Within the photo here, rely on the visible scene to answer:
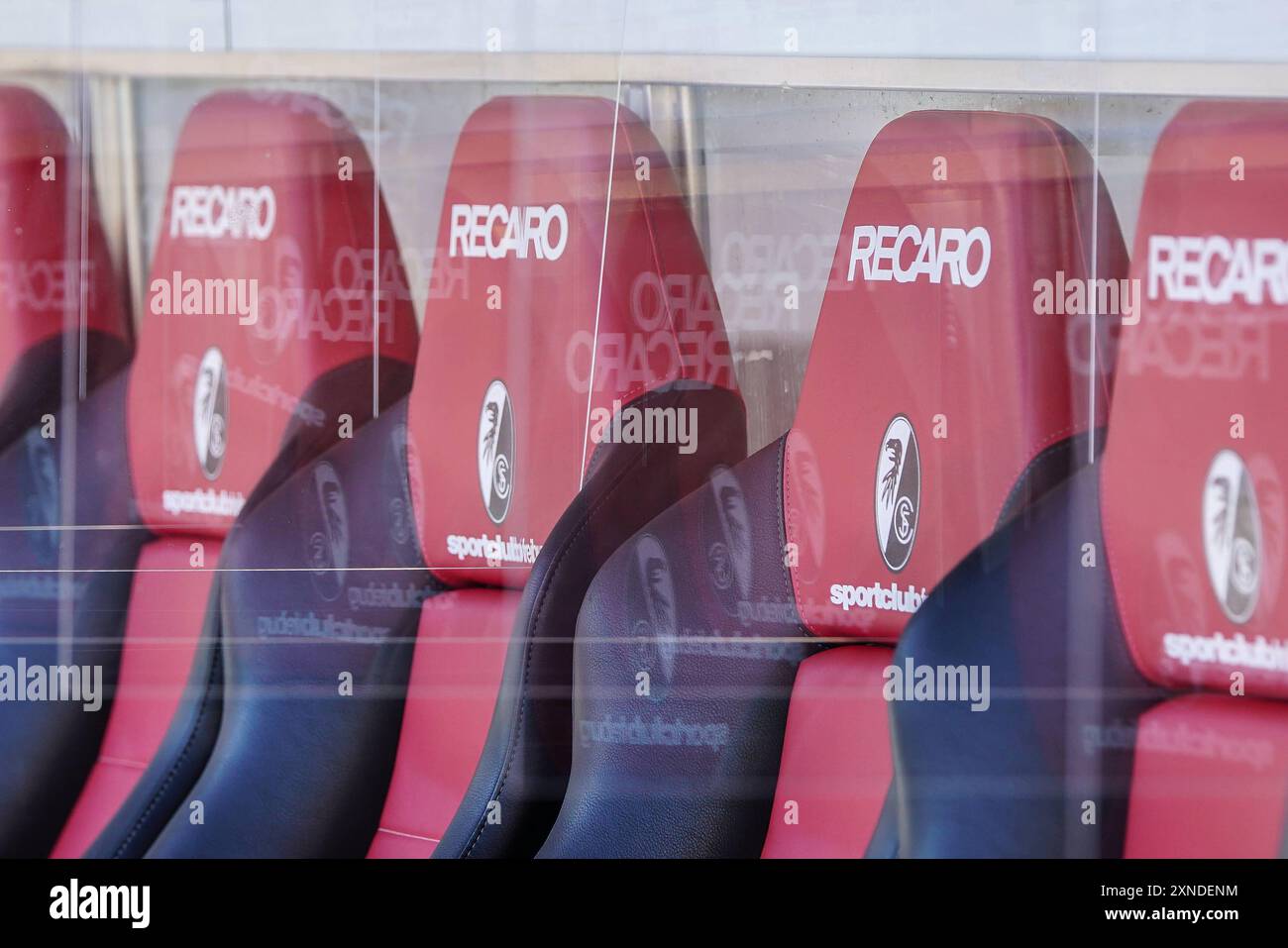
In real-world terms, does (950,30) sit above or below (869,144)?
above

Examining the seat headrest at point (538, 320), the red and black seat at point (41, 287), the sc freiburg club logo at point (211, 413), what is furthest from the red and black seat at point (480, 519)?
the red and black seat at point (41, 287)

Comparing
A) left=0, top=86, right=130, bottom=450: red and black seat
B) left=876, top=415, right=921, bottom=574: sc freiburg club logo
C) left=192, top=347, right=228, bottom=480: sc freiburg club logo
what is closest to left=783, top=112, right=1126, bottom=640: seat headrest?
left=876, top=415, right=921, bottom=574: sc freiburg club logo

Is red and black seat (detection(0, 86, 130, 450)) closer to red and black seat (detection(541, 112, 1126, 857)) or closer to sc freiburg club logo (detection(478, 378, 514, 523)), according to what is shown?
sc freiburg club logo (detection(478, 378, 514, 523))

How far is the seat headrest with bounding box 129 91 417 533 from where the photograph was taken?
1.58 meters

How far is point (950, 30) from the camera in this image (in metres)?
1.33

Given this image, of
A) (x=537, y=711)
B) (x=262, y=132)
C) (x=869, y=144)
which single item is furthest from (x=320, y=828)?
(x=869, y=144)

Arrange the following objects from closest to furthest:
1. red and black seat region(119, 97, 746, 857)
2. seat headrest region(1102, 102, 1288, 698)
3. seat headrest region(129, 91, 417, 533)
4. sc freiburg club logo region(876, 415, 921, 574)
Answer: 1. seat headrest region(1102, 102, 1288, 698)
2. sc freiburg club logo region(876, 415, 921, 574)
3. red and black seat region(119, 97, 746, 857)
4. seat headrest region(129, 91, 417, 533)

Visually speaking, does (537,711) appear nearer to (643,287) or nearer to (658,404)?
(658,404)

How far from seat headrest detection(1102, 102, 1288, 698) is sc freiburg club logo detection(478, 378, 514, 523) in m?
0.60

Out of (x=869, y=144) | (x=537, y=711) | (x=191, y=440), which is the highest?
(x=869, y=144)

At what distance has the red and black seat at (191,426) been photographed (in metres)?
1.58

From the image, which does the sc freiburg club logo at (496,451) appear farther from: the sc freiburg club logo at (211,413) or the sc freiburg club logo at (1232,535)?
the sc freiburg club logo at (1232,535)

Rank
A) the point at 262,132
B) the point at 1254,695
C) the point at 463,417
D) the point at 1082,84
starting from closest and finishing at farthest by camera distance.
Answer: the point at 1254,695
the point at 1082,84
the point at 463,417
the point at 262,132
